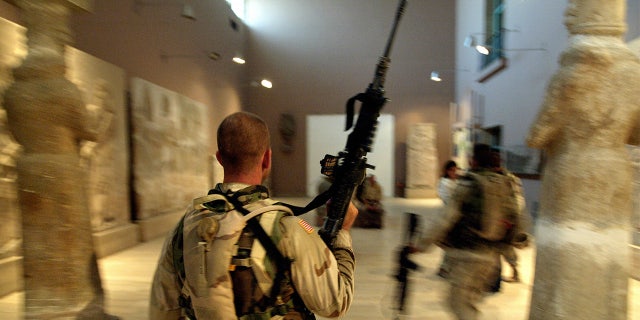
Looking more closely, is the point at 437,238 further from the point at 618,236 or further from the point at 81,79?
the point at 81,79

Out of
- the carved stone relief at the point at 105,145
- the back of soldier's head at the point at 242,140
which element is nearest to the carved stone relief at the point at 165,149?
the carved stone relief at the point at 105,145

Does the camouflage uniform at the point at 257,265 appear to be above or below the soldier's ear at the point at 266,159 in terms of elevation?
below

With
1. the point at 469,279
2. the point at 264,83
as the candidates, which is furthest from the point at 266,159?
the point at 264,83

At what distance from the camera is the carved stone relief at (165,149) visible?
6.72 meters

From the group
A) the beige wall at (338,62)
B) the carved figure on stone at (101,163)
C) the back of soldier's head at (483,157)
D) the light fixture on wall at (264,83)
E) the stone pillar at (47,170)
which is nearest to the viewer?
the stone pillar at (47,170)

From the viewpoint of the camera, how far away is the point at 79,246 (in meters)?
2.63

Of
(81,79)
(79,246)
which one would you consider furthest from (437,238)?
(81,79)

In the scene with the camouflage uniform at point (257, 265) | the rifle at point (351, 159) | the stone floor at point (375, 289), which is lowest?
the stone floor at point (375, 289)

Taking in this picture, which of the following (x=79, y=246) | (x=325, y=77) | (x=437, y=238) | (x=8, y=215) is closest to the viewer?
(x=79, y=246)

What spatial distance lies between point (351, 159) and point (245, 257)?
2.09 ft

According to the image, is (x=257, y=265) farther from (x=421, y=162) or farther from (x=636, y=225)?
(x=421, y=162)

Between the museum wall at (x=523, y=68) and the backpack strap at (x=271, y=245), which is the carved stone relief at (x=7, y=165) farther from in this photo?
→ the museum wall at (x=523, y=68)

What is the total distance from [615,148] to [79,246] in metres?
3.08

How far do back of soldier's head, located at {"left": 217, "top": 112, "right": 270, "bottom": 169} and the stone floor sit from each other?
5.22 feet
